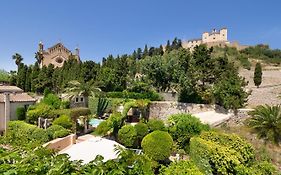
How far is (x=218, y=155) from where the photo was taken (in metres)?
13.8

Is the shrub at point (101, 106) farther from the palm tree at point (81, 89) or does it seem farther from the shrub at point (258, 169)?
the shrub at point (258, 169)

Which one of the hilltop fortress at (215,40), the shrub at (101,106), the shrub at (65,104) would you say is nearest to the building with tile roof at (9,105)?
the shrub at (65,104)

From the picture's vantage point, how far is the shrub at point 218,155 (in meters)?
13.7

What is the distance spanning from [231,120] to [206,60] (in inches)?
252

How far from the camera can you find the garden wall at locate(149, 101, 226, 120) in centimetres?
2305

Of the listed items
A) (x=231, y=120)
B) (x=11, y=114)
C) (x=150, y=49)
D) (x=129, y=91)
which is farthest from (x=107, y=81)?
(x=150, y=49)

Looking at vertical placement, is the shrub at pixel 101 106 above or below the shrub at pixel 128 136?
above

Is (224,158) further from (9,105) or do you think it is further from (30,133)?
(9,105)

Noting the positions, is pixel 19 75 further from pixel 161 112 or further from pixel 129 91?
pixel 161 112

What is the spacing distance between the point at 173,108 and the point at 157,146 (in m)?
9.47

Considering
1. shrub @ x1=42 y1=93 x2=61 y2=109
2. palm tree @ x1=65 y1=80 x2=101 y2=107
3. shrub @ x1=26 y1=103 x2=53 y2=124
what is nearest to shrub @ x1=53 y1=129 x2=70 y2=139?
shrub @ x1=26 y1=103 x2=53 y2=124

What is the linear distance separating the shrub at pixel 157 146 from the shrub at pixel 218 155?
1.58m

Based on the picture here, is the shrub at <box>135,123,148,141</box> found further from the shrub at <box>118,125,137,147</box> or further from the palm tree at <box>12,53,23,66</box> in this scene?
the palm tree at <box>12,53,23,66</box>

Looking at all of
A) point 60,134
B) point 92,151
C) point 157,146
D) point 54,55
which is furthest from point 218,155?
point 54,55
